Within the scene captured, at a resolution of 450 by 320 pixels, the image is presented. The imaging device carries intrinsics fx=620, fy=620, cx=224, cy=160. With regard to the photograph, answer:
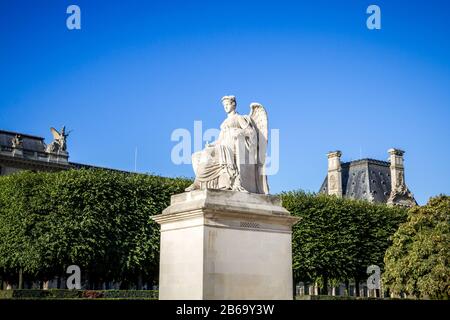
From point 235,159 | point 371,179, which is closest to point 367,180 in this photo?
point 371,179

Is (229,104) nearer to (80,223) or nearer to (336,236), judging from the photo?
(80,223)

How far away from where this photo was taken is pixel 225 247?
14.6 metres

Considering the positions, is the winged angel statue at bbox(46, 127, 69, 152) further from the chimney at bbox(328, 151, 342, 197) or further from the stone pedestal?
the stone pedestal

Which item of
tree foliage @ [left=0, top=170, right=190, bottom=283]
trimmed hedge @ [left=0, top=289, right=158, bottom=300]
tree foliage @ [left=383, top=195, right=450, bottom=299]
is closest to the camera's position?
tree foliage @ [left=383, top=195, right=450, bottom=299]

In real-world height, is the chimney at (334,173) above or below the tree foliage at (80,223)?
above

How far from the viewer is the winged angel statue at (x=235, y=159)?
52.0ft

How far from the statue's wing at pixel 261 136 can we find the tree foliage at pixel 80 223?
1050 inches

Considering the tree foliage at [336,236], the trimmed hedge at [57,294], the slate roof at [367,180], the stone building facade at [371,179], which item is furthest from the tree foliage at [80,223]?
the slate roof at [367,180]

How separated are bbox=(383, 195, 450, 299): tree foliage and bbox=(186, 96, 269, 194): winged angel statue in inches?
1041

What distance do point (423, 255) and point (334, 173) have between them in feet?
170

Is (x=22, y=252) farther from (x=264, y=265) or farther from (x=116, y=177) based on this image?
(x=264, y=265)

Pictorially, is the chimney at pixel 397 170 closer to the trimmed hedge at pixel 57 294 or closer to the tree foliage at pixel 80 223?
the tree foliage at pixel 80 223

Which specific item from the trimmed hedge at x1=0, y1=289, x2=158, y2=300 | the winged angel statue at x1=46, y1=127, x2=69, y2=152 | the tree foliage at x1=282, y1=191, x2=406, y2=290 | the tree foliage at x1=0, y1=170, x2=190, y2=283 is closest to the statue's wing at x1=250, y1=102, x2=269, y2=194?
the tree foliage at x1=0, y1=170, x2=190, y2=283

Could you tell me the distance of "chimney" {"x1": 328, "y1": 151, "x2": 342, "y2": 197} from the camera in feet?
299
